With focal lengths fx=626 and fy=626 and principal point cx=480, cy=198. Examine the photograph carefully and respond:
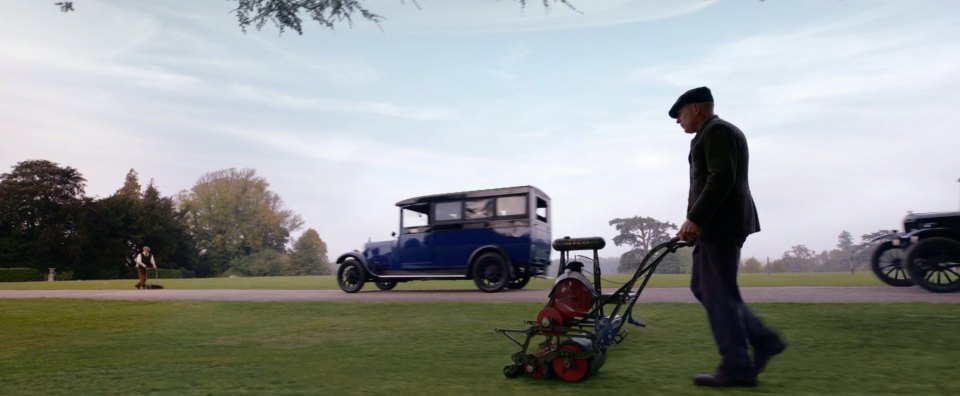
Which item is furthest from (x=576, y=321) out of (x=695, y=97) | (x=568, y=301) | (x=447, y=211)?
(x=447, y=211)

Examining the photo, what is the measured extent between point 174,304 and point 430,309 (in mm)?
4931

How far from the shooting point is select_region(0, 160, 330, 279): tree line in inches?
1950

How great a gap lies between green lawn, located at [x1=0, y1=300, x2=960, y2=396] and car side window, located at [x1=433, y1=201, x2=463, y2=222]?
6.05m

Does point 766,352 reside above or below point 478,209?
below

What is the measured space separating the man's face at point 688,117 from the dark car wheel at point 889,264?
33.1 feet

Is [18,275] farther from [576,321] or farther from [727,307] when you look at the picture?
[727,307]

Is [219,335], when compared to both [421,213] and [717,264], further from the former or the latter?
[421,213]

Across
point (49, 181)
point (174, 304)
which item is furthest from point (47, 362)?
point (49, 181)

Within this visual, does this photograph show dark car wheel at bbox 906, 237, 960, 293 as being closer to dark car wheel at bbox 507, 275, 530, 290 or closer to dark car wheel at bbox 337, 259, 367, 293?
dark car wheel at bbox 507, 275, 530, 290

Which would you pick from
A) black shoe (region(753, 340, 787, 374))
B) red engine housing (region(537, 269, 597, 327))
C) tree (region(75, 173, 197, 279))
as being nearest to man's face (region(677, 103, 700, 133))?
red engine housing (region(537, 269, 597, 327))

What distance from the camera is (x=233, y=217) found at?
69.5m

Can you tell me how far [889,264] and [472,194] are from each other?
8.25 metres

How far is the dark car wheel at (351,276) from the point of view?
15214mm

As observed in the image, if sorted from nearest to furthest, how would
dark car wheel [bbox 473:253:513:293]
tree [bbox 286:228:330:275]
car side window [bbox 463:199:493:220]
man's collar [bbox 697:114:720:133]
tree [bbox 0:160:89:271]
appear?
man's collar [bbox 697:114:720:133], dark car wheel [bbox 473:253:513:293], car side window [bbox 463:199:493:220], tree [bbox 0:160:89:271], tree [bbox 286:228:330:275]
